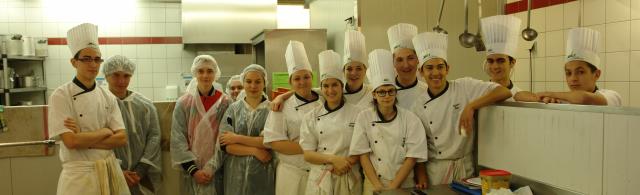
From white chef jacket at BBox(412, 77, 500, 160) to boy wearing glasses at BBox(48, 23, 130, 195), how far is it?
1.56m

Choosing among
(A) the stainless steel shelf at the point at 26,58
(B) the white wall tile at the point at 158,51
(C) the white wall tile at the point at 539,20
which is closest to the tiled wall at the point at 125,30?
(B) the white wall tile at the point at 158,51

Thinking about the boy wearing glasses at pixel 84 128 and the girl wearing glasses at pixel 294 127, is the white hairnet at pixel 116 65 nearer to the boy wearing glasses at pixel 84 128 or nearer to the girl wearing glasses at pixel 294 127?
the boy wearing glasses at pixel 84 128

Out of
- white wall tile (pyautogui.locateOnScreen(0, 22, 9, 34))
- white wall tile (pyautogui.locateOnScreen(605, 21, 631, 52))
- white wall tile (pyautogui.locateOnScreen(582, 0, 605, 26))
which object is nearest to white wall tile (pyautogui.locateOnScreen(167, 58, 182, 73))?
white wall tile (pyautogui.locateOnScreen(0, 22, 9, 34))

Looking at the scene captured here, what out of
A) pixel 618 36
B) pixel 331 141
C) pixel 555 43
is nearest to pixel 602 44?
pixel 618 36

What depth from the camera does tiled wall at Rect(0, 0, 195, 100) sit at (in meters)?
5.11

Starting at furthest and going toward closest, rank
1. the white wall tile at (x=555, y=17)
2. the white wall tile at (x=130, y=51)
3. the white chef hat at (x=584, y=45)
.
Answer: the white wall tile at (x=130, y=51)
the white wall tile at (x=555, y=17)
the white chef hat at (x=584, y=45)

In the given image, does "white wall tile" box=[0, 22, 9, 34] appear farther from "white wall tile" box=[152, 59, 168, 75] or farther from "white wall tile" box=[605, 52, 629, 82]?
"white wall tile" box=[605, 52, 629, 82]

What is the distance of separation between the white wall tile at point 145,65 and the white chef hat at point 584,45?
4.54 metres

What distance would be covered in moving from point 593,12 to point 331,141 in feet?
6.30

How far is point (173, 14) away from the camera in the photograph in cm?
546

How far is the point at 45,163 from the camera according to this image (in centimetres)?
298

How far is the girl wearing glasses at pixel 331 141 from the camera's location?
2.33 metres

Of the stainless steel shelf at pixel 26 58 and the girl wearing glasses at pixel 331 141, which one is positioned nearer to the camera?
the girl wearing glasses at pixel 331 141

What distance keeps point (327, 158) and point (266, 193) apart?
61 centimetres
